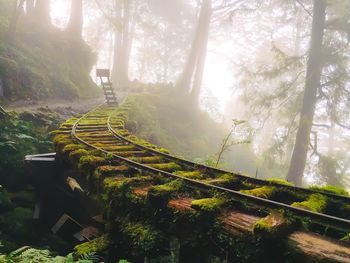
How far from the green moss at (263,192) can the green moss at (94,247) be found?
1875mm

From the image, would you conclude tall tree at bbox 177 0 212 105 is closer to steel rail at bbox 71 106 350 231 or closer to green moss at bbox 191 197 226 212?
steel rail at bbox 71 106 350 231

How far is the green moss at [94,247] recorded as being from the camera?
3823 mm

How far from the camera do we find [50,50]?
20891 mm

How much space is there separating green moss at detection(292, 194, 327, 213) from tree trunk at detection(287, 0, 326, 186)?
1195 centimetres

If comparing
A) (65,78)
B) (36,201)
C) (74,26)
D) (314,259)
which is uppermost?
(74,26)

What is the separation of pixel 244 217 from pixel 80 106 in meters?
15.3

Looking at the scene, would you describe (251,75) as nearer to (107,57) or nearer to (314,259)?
(314,259)

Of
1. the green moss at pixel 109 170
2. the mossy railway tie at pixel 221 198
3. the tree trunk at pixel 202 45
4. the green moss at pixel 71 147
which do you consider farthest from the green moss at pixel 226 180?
the tree trunk at pixel 202 45

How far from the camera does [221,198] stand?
362cm

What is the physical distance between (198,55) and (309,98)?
1513 centimetres

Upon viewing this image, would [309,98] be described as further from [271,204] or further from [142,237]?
[142,237]

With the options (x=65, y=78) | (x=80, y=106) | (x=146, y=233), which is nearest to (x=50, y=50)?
(x=65, y=78)

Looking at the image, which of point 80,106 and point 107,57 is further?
point 107,57

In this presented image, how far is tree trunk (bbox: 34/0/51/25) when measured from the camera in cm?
2253
